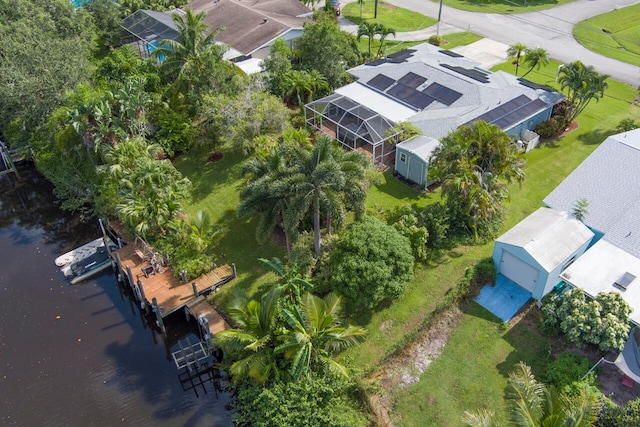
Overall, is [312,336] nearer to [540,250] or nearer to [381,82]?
[540,250]

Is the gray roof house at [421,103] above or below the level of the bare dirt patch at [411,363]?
above

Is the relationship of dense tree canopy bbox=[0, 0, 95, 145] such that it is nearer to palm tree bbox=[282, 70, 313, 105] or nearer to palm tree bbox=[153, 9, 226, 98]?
palm tree bbox=[153, 9, 226, 98]

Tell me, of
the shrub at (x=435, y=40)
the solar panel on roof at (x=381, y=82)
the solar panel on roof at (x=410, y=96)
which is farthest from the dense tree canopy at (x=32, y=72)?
the shrub at (x=435, y=40)

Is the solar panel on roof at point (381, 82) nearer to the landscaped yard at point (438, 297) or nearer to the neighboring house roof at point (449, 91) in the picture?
the neighboring house roof at point (449, 91)

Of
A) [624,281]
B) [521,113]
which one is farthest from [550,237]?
[521,113]

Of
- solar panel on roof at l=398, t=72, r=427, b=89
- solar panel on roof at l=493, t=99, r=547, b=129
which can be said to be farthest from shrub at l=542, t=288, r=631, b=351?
solar panel on roof at l=398, t=72, r=427, b=89

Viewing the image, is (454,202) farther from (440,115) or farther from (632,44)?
(632,44)

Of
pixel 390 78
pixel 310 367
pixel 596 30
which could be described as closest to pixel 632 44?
pixel 596 30
